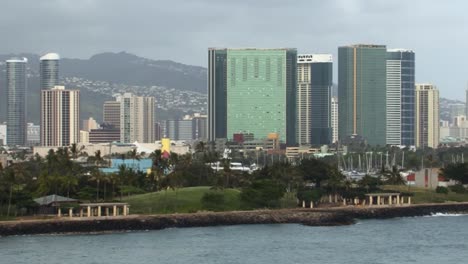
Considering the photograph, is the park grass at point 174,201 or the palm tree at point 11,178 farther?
the park grass at point 174,201

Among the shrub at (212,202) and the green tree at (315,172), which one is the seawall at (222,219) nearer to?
the shrub at (212,202)

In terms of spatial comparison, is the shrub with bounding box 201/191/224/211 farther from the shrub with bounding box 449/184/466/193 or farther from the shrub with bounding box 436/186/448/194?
the shrub with bounding box 449/184/466/193

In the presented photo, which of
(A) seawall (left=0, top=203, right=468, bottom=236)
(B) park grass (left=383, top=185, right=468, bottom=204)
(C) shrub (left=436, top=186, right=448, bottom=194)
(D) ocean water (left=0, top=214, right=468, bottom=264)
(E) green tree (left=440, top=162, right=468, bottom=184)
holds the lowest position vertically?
(D) ocean water (left=0, top=214, right=468, bottom=264)

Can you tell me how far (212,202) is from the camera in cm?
9912

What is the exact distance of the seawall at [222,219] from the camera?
8531cm

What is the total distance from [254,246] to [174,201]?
20648 millimetres

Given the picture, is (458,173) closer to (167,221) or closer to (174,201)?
(174,201)

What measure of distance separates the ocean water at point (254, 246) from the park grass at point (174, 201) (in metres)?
5.96

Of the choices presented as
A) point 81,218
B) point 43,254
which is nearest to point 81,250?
point 43,254

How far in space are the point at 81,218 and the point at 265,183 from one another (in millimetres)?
20012

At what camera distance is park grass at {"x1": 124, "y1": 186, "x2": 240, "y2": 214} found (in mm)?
96438

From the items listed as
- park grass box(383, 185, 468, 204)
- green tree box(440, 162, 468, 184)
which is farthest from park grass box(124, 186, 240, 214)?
green tree box(440, 162, 468, 184)

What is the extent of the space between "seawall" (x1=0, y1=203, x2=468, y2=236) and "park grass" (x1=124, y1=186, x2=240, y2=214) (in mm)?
2521

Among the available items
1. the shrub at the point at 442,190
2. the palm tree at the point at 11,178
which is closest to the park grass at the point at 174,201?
the palm tree at the point at 11,178
